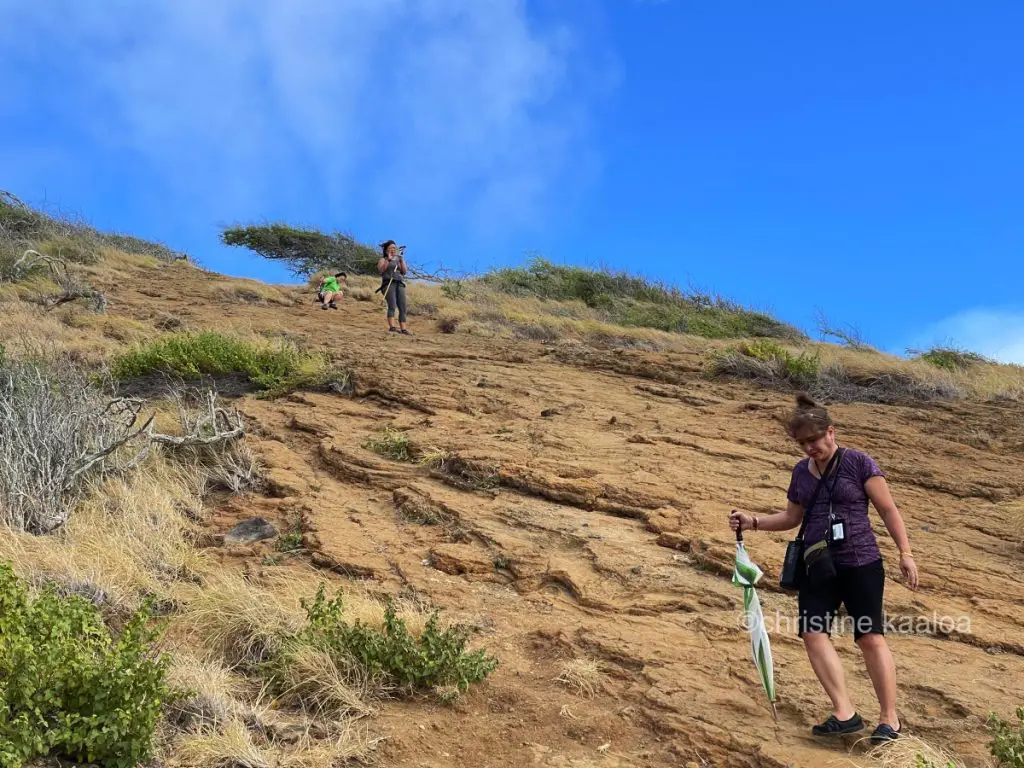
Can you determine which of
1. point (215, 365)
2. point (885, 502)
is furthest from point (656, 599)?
point (215, 365)

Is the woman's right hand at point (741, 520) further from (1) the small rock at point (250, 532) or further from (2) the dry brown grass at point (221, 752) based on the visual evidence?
(1) the small rock at point (250, 532)

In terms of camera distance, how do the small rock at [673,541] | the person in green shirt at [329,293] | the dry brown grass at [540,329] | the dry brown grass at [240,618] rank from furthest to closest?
the person in green shirt at [329,293], the dry brown grass at [540,329], the small rock at [673,541], the dry brown grass at [240,618]

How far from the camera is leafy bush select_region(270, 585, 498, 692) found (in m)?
3.97

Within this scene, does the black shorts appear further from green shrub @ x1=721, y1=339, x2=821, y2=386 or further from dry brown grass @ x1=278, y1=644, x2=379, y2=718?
green shrub @ x1=721, y1=339, x2=821, y2=386

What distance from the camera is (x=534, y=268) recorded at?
2608cm

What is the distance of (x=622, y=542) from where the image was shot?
574 centimetres

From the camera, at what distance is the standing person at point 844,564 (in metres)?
3.61

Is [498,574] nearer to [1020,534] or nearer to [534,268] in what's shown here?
[1020,534]

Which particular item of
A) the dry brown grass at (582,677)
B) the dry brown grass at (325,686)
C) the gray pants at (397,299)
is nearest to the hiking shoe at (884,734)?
the dry brown grass at (582,677)

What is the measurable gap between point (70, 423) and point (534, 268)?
2052 centimetres

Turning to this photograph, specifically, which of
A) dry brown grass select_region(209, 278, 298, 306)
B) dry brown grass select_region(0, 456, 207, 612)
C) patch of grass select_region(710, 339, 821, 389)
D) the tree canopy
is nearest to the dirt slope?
dry brown grass select_region(0, 456, 207, 612)

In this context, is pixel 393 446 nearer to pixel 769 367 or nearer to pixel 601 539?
pixel 601 539

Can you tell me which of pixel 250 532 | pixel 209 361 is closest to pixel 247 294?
pixel 209 361

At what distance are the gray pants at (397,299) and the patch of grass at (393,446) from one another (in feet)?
21.4
